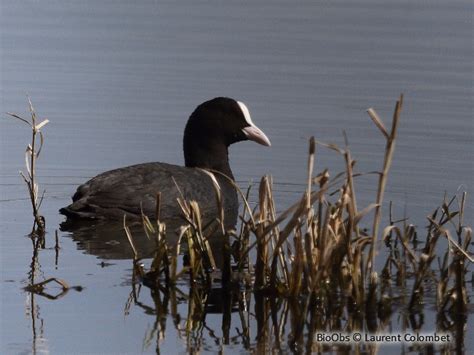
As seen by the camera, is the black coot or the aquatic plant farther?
the black coot

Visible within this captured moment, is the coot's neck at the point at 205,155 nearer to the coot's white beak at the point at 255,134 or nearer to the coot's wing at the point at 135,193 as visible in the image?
the coot's white beak at the point at 255,134

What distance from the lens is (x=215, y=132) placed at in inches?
403

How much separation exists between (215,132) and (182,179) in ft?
2.90

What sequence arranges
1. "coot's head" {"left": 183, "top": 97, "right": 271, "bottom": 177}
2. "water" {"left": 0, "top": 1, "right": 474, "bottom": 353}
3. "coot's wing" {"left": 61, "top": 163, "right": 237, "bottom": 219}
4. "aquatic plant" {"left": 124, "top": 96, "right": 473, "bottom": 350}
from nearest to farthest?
1. "aquatic plant" {"left": 124, "top": 96, "right": 473, "bottom": 350}
2. "water" {"left": 0, "top": 1, "right": 474, "bottom": 353}
3. "coot's wing" {"left": 61, "top": 163, "right": 237, "bottom": 219}
4. "coot's head" {"left": 183, "top": 97, "right": 271, "bottom": 177}

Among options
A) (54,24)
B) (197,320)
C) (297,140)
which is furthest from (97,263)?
(54,24)

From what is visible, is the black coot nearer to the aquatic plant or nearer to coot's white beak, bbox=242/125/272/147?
coot's white beak, bbox=242/125/272/147

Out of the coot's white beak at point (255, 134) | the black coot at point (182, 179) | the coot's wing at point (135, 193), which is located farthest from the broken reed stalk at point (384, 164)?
the coot's white beak at point (255, 134)

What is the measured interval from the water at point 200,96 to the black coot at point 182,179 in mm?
271

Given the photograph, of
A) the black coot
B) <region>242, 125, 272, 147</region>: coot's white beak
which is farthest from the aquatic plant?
<region>242, 125, 272, 147</region>: coot's white beak

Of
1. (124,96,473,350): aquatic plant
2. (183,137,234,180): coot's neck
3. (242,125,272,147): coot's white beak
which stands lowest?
(124,96,473,350): aquatic plant

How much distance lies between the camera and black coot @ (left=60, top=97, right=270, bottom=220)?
29.7 ft

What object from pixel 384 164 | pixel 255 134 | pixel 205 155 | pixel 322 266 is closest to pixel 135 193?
pixel 205 155

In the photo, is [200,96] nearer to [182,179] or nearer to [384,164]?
[182,179]

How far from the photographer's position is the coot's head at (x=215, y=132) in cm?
1018
